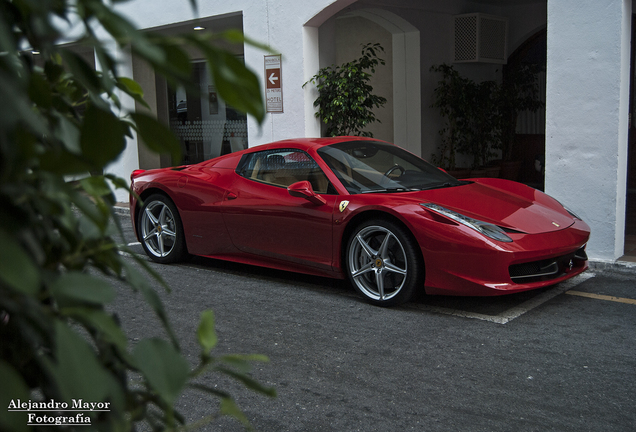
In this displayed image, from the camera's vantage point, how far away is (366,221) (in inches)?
190

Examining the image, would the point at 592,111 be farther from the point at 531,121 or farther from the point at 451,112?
the point at 531,121

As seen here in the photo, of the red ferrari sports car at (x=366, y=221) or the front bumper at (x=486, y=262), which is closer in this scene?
the front bumper at (x=486, y=262)

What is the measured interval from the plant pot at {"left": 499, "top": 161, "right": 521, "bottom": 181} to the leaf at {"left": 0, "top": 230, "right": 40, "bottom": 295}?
40.7ft

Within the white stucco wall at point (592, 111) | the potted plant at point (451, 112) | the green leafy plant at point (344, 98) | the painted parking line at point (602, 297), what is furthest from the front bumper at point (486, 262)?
the potted plant at point (451, 112)

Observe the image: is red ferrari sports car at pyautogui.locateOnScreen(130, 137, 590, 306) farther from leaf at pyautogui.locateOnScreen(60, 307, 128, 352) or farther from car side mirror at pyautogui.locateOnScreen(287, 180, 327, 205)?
leaf at pyautogui.locateOnScreen(60, 307, 128, 352)

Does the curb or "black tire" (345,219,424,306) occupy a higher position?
"black tire" (345,219,424,306)

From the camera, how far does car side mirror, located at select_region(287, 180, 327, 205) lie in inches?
196

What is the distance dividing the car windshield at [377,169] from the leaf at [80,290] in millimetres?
4492

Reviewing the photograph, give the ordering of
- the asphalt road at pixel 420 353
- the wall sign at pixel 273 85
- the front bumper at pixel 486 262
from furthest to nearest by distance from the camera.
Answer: the wall sign at pixel 273 85
the front bumper at pixel 486 262
the asphalt road at pixel 420 353

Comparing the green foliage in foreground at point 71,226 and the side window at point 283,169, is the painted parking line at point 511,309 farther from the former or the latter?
the green foliage in foreground at point 71,226

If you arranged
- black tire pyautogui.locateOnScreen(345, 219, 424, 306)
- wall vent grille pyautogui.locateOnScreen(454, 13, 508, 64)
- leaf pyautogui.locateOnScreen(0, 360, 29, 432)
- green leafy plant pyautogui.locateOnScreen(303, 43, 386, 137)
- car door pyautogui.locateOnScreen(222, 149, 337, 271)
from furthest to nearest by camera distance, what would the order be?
wall vent grille pyautogui.locateOnScreen(454, 13, 508, 64)
green leafy plant pyautogui.locateOnScreen(303, 43, 386, 137)
car door pyautogui.locateOnScreen(222, 149, 337, 271)
black tire pyautogui.locateOnScreen(345, 219, 424, 306)
leaf pyautogui.locateOnScreen(0, 360, 29, 432)

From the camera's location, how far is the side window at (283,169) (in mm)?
5270

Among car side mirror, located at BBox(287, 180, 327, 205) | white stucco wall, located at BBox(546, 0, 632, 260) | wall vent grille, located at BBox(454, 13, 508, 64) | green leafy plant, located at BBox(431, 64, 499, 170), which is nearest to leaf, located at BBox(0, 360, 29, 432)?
Answer: car side mirror, located at BBox(287, 180, 327, 205)

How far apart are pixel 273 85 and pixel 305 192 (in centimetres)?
469
